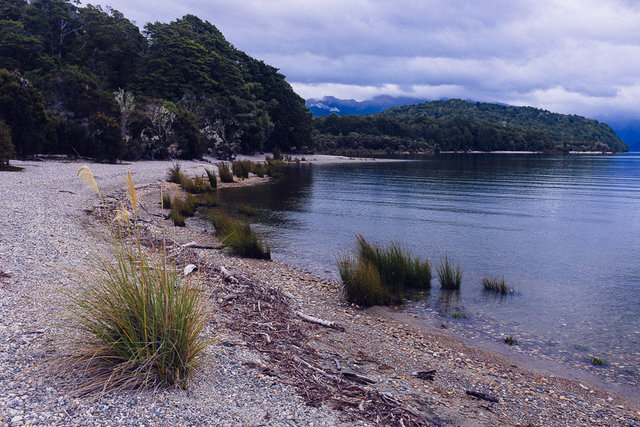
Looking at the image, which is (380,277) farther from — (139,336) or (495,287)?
(139,336)

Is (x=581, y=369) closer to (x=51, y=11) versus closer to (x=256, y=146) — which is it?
(x=256, y=146)

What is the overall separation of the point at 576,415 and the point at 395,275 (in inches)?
207

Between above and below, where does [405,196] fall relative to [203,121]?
below

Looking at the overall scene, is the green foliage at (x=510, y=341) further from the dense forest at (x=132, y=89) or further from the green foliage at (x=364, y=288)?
the dense forest at (x=132, y=89)

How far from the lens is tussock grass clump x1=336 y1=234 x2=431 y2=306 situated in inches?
351

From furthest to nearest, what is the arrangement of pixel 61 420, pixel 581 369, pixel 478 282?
pixel 478 282
pixel 581 369
pixel 61 420

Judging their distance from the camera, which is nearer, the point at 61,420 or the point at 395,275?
the point at 61,420

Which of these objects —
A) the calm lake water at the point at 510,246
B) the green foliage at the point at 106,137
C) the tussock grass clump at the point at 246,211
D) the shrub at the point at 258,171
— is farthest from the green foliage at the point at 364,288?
the green foliage at the point at 106,137

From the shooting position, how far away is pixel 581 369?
6547mm

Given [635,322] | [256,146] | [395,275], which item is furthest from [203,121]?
[635,322]

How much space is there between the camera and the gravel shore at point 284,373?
3595 millimetres

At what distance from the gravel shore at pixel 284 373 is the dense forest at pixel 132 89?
2621 centimetres

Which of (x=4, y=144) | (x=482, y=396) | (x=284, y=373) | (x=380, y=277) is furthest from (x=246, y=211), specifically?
(x=482, y=396)

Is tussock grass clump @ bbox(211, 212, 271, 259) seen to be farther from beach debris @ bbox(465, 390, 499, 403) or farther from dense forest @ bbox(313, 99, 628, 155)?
dense forest @ bbox(313, 99, 628, 155)
